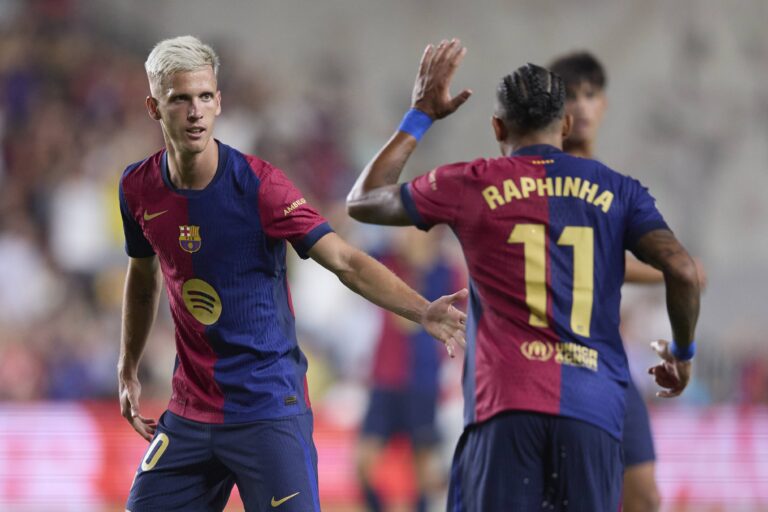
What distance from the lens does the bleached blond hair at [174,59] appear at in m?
3.94

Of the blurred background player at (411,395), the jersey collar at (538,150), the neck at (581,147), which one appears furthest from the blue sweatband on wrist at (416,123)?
the blurred background player at (411,395)

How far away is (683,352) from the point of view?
4234mm

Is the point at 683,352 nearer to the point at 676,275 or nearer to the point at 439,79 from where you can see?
the point at 676,275

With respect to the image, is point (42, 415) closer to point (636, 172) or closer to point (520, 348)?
point (636, 172)

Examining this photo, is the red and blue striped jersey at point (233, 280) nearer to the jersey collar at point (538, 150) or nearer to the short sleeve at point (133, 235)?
the short sleeve at point (133, 235)

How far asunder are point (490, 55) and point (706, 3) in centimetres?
238

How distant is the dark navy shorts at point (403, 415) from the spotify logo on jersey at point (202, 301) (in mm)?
4773

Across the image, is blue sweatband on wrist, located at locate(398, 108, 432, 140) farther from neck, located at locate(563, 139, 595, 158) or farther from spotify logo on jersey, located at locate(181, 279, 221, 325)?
neck, located at locate(563, 139, 595, 158)

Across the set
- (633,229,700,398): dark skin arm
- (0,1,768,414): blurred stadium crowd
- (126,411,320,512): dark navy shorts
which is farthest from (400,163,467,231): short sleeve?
(0,1,768,414): blurred stadium crowd

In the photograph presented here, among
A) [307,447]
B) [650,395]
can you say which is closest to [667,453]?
[650,395]

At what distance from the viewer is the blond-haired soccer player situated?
3885mm

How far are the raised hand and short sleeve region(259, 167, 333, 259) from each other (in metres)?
0.61

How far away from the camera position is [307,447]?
13.0 ft

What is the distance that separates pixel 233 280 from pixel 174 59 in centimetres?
78
